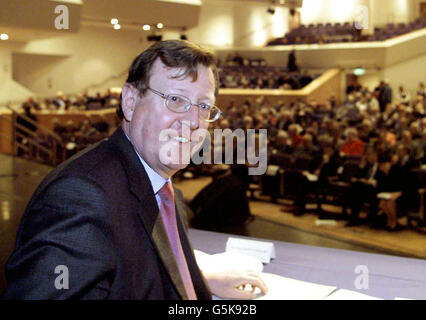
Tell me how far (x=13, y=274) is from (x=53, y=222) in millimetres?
115

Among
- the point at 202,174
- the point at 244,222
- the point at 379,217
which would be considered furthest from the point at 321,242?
the point at 202,174

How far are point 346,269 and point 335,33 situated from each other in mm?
20289

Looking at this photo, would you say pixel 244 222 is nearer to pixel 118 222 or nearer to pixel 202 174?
pixel 118 222

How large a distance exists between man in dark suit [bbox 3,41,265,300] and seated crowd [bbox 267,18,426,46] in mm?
17759

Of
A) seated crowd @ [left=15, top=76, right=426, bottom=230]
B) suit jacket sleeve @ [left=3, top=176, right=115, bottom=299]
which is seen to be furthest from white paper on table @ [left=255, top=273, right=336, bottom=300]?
seated crowd @ [left=15, top=76, right=426, bottom=230]

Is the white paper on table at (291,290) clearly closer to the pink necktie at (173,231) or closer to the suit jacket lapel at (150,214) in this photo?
the pink necktie at (173,231)

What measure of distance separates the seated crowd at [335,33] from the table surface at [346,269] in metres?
17.1

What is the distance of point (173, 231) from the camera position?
3.72ft

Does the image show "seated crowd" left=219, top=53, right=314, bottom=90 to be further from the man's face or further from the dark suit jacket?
the dark suit jacket

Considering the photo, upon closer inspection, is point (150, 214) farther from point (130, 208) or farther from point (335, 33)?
point (335, 33)

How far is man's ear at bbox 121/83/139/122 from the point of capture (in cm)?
114

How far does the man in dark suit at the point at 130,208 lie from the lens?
2.77 ft
